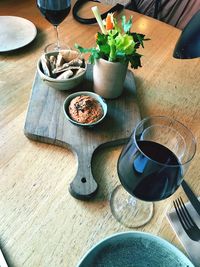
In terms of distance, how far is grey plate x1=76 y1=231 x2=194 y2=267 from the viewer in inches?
18.7

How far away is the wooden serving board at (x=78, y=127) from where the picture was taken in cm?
58

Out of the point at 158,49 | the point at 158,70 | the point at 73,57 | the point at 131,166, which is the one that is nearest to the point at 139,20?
the point at 158,49

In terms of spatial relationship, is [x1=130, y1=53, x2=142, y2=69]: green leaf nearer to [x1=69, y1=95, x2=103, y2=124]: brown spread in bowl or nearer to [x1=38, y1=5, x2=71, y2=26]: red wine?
[x1=69, y1=95, x2=103, y2=124]: brown spread in bowl

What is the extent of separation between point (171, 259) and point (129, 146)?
0.19 metres

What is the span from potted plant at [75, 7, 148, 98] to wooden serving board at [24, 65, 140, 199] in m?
0.05

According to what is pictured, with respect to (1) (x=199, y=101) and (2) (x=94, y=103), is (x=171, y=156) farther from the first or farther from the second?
(1) (x=199, y=101)

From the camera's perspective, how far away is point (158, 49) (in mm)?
949

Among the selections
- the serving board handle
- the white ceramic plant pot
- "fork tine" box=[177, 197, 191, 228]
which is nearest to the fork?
"fork tine" box=[177, 197, 191, 228]

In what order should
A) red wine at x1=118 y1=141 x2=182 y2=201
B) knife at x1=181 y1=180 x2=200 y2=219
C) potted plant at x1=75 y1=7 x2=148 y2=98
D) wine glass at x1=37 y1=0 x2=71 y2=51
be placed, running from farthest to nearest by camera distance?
wine glass at x1=37 y1=0 x2=71 y2=51 < potted plant at x1=75 y1=7 x2=148 y2=98 < knife at x1=181 y1=180 x2=200 y2=219 < red wine at x1=118 y1=141 x2=182 y2=201

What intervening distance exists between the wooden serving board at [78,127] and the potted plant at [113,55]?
0.05m

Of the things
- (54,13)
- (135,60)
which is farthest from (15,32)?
(135,60)

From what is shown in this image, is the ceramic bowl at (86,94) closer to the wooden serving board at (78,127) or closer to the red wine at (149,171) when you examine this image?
the wooden serving board at (78,127)

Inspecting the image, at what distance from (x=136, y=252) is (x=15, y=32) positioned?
0.72 m

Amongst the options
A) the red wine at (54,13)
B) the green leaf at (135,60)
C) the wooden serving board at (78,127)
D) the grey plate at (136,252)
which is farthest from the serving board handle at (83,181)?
the red wine at (54,13)
